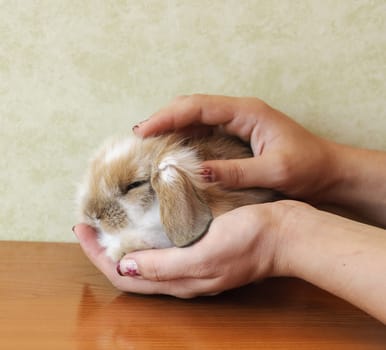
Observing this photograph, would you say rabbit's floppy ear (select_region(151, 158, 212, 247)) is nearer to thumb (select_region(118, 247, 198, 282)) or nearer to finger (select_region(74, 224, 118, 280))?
thumb (select_region(118, 247, 198, 282))

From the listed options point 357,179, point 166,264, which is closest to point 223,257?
point 166,264

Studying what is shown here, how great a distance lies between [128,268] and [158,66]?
0.47 m

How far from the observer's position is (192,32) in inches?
43.8

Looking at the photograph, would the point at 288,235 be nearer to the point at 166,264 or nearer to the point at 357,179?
the point at 166,264

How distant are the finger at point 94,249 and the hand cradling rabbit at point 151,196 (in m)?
0.02

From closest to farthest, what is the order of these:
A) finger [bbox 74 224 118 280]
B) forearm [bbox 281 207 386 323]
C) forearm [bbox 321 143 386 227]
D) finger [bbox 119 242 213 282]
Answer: forearm [bbox 281 207 386 323] → finger [bbox 119 242 213 282] → finger [bbox 74 224 118 280] → forearm [bbox 321 143 386 227]

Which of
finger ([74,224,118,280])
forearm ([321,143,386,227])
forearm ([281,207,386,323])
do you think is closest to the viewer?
forearm ([281,207,386,323])

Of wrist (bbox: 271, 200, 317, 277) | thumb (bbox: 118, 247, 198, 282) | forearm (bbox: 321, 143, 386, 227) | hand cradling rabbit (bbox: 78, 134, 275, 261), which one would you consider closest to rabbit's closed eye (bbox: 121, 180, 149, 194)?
hand cradling rabbit (bbox: 78, 134, 275, 261)

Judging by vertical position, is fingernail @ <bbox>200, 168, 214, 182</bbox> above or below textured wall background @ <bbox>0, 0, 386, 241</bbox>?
below

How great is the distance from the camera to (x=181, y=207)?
802 mm

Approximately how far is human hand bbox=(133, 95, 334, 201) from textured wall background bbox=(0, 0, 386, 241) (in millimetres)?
158

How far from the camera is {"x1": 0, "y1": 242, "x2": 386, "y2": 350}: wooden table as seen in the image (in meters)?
0.74

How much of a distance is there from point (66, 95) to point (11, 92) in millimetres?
118

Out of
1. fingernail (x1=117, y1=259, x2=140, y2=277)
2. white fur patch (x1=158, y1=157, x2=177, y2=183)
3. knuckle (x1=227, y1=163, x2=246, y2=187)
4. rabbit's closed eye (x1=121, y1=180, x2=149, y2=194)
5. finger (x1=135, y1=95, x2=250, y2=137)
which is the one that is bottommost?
fingernail (x1=117, y1=259, x2=140, y2=277)
